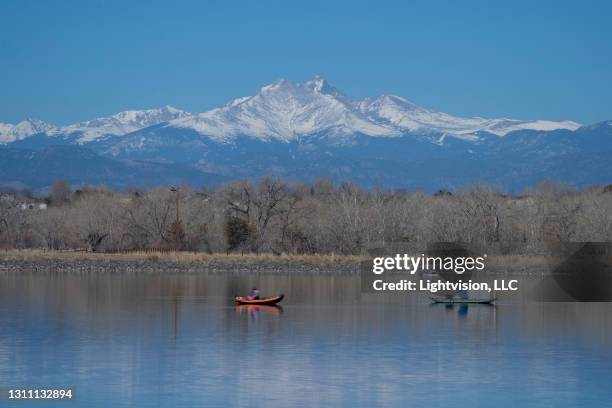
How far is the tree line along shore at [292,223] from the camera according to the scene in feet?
247

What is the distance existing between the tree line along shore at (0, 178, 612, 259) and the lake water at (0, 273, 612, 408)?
90.0 ft

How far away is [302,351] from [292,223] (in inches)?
1984

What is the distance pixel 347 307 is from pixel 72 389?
2117cm

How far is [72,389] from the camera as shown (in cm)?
2312

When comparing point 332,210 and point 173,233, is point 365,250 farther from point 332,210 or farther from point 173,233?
point 173,233

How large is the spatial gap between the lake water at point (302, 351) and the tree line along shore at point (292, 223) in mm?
27444

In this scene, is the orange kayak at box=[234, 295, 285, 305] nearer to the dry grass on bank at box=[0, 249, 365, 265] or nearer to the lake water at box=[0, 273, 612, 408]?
the lake water at box=[0, 273, 612, 408]

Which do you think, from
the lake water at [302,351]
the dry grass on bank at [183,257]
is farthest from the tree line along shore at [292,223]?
the lake water at [302,351]

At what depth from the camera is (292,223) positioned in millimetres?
79812

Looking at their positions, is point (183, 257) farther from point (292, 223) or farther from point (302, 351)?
point (302, 351)

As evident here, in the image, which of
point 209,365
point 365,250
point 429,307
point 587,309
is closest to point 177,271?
point 365,250

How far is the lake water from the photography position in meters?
23.2

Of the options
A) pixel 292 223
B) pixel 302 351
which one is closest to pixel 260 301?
pixel 302 351

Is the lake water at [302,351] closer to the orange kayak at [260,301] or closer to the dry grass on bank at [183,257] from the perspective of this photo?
the orange kayak at [260,301]
